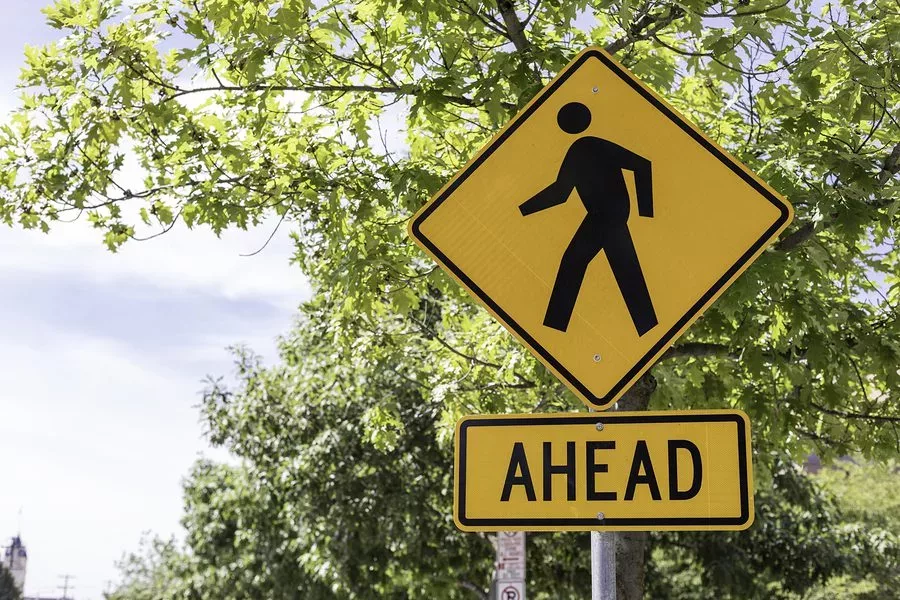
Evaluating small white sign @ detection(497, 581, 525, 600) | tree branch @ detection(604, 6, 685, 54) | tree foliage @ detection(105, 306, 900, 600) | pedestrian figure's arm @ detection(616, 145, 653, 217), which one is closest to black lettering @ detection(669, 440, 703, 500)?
pedestrian figure's arm @ detection(616, 145, 653, 217)

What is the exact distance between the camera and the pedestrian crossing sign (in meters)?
2.69

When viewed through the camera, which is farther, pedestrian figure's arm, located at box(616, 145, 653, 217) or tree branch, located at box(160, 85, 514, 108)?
tree branch, located at box(160, 85, 514, 108)

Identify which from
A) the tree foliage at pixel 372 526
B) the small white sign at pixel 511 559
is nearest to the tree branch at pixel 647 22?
the small white sign at pixel 511 559

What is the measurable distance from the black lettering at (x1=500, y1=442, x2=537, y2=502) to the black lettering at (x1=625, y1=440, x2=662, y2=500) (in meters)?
0.25

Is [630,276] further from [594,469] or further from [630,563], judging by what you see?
[630,563]

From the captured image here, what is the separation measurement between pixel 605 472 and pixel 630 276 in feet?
1.69

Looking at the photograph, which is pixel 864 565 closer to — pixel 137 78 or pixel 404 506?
pixel 404 506

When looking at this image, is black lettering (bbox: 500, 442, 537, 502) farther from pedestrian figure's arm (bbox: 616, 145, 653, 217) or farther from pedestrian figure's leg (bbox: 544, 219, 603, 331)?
pedestrian figure's arm (bbox: 616, 145, 653, 217)

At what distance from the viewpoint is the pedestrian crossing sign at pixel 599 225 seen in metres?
2.69

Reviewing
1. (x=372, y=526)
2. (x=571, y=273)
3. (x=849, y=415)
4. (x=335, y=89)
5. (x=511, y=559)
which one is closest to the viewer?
(x=571, y=273)

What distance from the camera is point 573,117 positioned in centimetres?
292

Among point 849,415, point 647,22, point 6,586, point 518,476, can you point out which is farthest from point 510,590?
point 6,586

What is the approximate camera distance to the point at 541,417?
2.71m

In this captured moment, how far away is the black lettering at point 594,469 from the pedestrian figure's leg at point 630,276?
308mm
